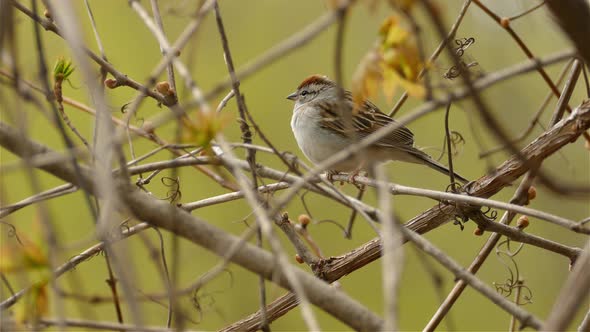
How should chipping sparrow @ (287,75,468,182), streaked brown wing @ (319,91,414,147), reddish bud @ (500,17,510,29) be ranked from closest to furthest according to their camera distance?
reddish bud @ (500,17,510,29), chipping sparrow @ (287,75,468,182), streaked brown wing @ (319,91,414,147)

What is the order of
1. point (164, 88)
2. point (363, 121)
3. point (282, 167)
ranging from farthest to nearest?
point (282, 167), point (363, 121), point (164, 88)

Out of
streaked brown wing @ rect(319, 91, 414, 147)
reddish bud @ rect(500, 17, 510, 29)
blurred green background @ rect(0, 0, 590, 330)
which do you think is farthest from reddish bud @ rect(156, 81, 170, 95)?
blurred green background @ rect(0, 0, 590, 330)

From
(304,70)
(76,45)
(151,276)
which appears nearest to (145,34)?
(304,70)

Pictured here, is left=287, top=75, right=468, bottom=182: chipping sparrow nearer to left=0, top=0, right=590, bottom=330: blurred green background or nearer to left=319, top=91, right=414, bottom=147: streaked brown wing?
left=319, top=91, right=414, bottom=147: streaked brown wing

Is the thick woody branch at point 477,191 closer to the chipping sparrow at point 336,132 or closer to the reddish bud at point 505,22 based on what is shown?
the reddish bud at point 505,22

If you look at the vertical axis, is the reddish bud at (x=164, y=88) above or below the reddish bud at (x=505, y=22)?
above

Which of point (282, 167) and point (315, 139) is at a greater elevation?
point (282, 167)

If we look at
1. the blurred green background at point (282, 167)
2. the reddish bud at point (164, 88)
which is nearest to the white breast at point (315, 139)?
the blurred green background at point (282, 167)

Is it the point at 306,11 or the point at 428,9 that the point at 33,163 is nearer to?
the point at 428,9

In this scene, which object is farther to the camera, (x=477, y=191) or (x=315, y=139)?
(x=315, y=139)

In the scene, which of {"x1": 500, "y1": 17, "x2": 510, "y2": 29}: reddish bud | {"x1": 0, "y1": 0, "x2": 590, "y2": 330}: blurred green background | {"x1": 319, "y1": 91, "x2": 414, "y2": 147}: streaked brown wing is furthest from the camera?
{"x1": 0, "y1": 0, "x2": 590, "y2": 330}: blurred green background

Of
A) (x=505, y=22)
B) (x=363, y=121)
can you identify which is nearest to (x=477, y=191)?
(x=505, y=22)

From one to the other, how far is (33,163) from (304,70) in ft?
16.0

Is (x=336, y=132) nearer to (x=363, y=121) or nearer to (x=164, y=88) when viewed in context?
(x=363, y=121)
